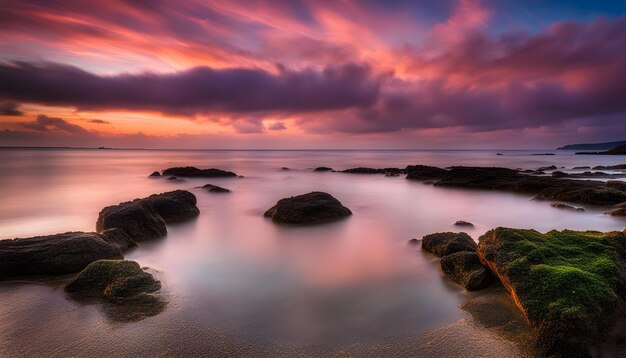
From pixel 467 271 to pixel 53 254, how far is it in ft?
23.7

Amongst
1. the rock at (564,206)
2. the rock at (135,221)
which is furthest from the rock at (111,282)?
the rock at (564,206)

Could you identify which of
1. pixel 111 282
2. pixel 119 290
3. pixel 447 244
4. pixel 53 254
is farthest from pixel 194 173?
pixel 447 244

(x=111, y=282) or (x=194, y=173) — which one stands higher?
(x=111, y=282)

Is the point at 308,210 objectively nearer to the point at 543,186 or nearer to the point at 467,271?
the point at 467,271

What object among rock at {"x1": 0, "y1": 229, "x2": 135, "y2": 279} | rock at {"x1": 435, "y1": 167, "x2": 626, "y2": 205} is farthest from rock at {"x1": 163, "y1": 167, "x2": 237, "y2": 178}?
rock at {"x1": 0, "y1": 229, "x2": 135, "y2": 279}

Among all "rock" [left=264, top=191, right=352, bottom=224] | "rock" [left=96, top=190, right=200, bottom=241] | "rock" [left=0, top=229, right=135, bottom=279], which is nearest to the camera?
"rock" [left=0, top=229, right=135, bottom=279]

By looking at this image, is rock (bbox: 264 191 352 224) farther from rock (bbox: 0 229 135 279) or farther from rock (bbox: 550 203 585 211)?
rock (bbox: 550 203 585 211)

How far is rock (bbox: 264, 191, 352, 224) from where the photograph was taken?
1140cm

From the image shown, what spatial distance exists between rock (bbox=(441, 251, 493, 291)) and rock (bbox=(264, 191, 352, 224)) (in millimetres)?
5414

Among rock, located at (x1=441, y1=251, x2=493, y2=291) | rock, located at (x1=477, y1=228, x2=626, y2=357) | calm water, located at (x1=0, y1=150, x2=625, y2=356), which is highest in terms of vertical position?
rock, located at (x1=477, y1=228, x2=626, y2=357)

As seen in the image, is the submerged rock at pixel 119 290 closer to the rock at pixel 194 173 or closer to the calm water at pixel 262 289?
the calm water at pixel 262 289

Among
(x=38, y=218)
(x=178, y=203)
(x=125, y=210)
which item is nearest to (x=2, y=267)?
(x=125, y=210)

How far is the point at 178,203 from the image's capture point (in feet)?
38.6

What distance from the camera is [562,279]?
446cm
